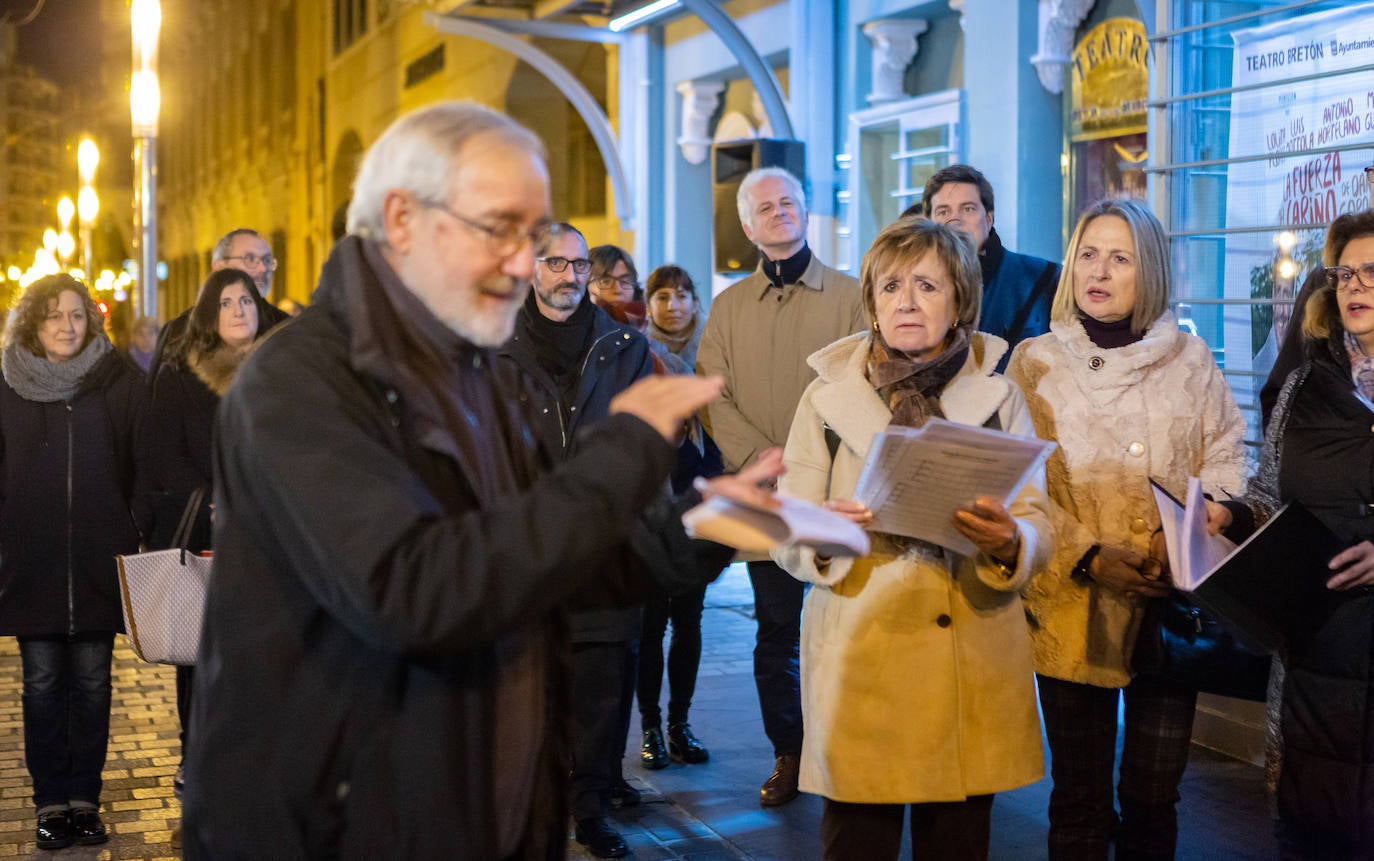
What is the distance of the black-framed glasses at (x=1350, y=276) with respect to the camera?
3920 mm

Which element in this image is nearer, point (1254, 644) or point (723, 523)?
point (723, 523)

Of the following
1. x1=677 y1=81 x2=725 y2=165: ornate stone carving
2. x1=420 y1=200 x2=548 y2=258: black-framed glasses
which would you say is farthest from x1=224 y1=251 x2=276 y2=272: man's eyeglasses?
x1=677 y1=81 x2=725 y2=165: ornate stone carving

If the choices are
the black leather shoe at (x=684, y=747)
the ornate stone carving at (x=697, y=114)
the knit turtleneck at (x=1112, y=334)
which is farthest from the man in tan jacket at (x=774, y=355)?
the ornate stone carving at (x=697, y=114)

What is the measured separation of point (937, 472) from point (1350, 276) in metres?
1.49

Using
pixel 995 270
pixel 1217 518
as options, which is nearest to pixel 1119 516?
pixel 1217 518

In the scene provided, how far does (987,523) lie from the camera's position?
11.0ft

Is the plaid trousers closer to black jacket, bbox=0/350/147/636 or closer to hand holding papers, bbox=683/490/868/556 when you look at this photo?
hand holding papers, bbox=683/490/868/556

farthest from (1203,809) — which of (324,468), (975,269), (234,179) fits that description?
(234,179)

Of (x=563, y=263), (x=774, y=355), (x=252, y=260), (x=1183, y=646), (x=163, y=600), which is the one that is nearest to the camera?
(x=1183, y=646)

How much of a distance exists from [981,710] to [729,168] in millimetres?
8276

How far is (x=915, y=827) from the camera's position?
375cm

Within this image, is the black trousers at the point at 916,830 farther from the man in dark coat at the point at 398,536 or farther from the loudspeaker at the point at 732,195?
the loudspeaker at the point at 732,195

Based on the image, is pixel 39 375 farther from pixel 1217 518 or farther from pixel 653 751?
pixel 1217 518

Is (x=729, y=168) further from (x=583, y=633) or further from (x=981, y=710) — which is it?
(x=981, y=710)
